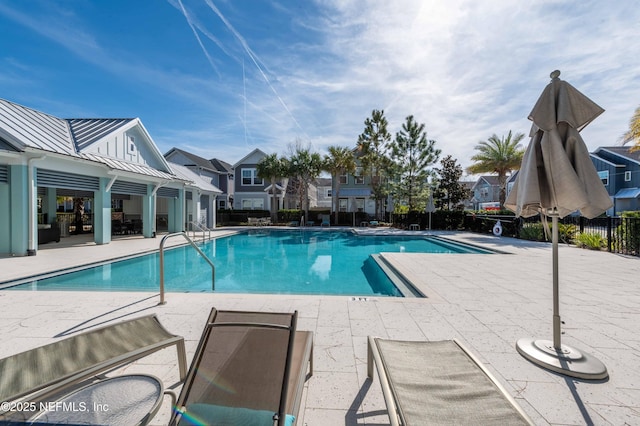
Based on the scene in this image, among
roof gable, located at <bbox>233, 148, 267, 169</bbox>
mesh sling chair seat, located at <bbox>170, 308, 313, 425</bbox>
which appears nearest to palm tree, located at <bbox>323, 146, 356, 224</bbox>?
roof gable, located at <bbox>233, 148, 267, 169</bbox>

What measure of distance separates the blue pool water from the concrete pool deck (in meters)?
1.07

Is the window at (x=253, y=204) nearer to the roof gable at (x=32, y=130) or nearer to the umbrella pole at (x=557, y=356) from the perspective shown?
the roof gable at (x=32, y=130)

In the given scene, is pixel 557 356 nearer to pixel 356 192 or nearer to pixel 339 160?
pixel 339 160

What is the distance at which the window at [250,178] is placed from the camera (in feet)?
96.9

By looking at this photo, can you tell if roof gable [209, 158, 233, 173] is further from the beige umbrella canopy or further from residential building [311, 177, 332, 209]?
the beige umbrella canopy

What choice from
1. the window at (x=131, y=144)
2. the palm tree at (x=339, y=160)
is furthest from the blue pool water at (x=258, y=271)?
the palm tree at (x=339, y=160)

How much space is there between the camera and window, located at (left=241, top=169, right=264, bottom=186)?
29.5 metres

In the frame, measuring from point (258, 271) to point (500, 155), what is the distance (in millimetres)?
21744

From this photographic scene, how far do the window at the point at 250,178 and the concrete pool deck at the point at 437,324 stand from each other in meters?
22.9

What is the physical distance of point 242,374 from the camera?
1.85 meters

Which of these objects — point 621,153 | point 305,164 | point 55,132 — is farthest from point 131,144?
point 621,153

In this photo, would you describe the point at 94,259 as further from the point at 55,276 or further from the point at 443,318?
the point at 443,318

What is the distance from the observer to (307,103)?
1512cm

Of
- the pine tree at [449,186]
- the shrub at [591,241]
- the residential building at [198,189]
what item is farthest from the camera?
the pine tree at [449,186]
